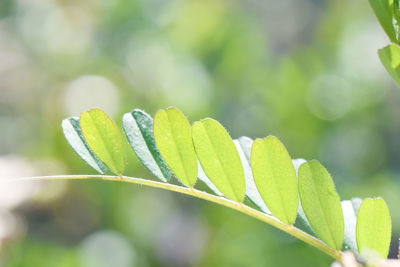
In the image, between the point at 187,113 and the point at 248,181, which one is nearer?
the point at 248,181

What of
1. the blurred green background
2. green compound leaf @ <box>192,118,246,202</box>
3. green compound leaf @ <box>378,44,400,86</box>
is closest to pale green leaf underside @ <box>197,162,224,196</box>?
green compound leaf @ <box>192,118,246,202</box>

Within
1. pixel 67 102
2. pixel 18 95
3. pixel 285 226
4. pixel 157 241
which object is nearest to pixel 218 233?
pixel 157 241

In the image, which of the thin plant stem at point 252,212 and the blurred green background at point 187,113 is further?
the blurred green background at point 187,113

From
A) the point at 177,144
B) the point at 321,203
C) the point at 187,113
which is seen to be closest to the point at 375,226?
the point at 321,203

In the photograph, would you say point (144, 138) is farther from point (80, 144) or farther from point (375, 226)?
point (375, 226)

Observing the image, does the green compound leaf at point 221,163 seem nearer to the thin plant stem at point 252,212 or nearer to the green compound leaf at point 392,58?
the thin plant stem at point 252,212

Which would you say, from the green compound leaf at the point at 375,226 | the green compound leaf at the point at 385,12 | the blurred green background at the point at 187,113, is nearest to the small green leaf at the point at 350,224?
the green compound leaf at the point at 375,226
